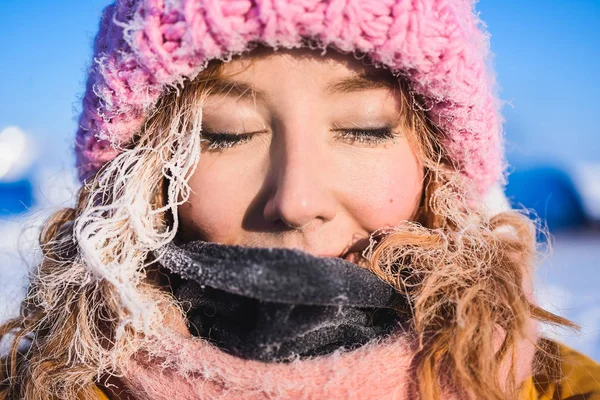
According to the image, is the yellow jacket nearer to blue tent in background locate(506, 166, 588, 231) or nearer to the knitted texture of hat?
the knitted texture of hat

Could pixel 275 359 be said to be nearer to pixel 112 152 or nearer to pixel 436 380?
pixel 436 380

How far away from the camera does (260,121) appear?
3.56 feet

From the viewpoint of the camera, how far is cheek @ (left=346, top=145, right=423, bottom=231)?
1115mm

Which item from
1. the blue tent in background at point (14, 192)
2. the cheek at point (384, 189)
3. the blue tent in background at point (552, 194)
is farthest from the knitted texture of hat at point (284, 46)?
the blue tent in background at point (14, 192)

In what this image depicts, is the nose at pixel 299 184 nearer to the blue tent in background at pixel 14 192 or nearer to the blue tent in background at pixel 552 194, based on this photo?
the blue tent in background at pixel 552 194


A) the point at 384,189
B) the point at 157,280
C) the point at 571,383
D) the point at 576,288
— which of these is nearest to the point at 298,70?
the point at 384,189

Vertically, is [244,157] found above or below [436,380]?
above

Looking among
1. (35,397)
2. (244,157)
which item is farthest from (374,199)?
(35,397)

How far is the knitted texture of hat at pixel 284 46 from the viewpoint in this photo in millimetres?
993

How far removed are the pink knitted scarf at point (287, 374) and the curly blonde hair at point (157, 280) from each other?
4 centimetres

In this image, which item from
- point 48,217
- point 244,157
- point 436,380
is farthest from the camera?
point 48,217

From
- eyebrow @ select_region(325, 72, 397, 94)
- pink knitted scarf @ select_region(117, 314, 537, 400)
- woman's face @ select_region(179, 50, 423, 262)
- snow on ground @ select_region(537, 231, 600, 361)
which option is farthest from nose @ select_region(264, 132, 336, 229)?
snow on ground @ select_region(537, 231, 600, 361)

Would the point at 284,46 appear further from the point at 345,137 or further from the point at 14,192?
the point at 14,192

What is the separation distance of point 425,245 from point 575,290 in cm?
304
